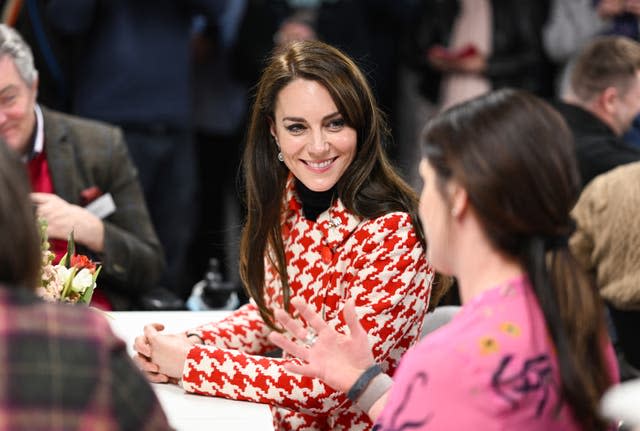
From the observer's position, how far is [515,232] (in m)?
1.75

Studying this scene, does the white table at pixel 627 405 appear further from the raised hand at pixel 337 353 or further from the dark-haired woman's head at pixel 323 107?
the dark-haired woman's head at pixel 323 107

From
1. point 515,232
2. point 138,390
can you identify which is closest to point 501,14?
point 515,232

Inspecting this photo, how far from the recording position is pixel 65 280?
2.48m

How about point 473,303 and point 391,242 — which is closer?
point 473,303

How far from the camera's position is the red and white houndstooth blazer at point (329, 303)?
246cm

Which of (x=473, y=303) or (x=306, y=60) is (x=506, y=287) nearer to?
(x=473, y=303)

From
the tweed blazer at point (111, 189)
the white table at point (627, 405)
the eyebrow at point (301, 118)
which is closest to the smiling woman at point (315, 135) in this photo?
the eyebrow at point (301, 118)

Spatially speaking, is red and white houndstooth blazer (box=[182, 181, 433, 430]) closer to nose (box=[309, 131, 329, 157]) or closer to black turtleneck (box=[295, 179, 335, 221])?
black turtleneck (box=[295, 179, 335, 221])

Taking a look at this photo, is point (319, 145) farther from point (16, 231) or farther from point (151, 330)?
point (16, 231)

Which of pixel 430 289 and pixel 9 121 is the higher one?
pixel 9 121

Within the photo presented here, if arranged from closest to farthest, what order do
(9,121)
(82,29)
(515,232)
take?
(515,232)
(9,121)
(82,29)

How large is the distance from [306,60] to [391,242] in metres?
0.51

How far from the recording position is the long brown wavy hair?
2.66 metres

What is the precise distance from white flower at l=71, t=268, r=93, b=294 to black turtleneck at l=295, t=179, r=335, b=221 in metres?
0.59
